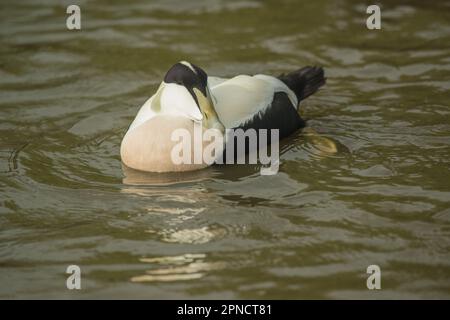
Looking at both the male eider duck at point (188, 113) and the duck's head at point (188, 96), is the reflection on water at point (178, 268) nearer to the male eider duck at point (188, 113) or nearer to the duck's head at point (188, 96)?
the male eider duck at point (188, 113)

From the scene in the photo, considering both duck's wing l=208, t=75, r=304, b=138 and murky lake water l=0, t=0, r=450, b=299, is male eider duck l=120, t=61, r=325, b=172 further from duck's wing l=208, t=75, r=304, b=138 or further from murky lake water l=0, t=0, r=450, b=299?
murky lake water l=0, t=0, r=450, b=299

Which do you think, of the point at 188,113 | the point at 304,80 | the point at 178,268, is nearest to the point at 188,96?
the point at 188,113

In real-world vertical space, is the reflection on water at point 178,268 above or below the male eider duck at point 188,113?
below

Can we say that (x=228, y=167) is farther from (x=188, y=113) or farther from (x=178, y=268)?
(x=178, y=268)

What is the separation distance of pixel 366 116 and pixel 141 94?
6.13 ft

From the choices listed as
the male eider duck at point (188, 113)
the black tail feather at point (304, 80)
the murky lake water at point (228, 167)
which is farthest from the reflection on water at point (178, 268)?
the black tail feather at point (304, 80)

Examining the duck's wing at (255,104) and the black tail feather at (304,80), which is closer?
the duck's wing at (255,104)

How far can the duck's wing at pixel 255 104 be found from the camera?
6.52 m

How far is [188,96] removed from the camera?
20.5 feet

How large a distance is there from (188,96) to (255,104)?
63 cm

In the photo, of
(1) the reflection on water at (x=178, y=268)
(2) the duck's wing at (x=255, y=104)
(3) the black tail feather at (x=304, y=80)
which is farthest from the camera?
(3) the black tail feather at (x=304, y=80)

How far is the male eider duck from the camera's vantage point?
20.4ft
